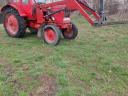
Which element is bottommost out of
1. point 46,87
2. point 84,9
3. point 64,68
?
point 46,87

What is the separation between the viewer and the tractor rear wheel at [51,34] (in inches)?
351

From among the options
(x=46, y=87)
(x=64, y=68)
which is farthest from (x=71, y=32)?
(x=46, y=87)

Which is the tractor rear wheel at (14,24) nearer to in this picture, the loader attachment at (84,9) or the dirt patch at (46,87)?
the loader attachment at (84,9)

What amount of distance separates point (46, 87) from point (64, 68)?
3.53 ft

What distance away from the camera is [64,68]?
6.80 m

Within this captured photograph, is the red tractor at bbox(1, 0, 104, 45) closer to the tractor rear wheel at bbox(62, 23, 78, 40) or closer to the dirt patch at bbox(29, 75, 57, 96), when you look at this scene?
the tractor rear wheel at bbox(62, 23, 78, 40)

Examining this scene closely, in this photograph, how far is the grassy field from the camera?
581 centimetres

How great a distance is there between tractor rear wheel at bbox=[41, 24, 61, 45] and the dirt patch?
2.83 meters

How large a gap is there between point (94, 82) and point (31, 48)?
9.63 feet

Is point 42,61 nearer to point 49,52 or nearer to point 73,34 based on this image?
point 49,52

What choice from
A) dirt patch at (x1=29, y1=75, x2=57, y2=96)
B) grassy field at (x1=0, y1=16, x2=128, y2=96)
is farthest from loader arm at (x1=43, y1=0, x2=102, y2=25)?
dirt patch at (x1=29, y1=75, x2=57, y2=96)

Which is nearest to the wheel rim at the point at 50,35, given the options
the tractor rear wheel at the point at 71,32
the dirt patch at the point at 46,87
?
the tractor rear wheel at the point at 71,32

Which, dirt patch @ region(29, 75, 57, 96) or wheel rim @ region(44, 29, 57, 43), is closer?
dirt patch @ region(29, 75, 57, 96)

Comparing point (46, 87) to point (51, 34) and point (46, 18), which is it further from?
point (46, 18)
